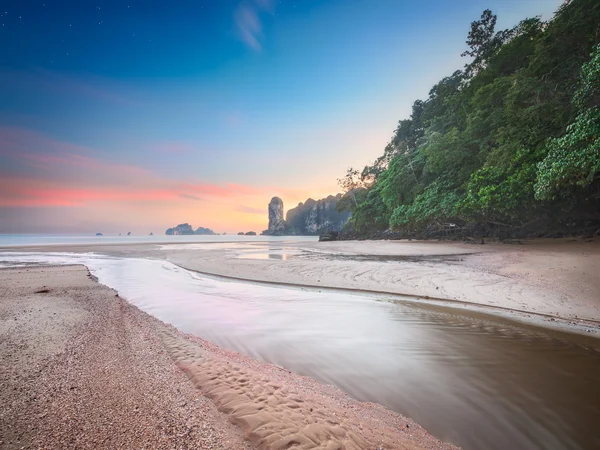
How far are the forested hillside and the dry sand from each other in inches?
450

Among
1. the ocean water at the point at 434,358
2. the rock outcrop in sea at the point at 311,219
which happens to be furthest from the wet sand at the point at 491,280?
the rock outcrop in sea at the point at 311,219

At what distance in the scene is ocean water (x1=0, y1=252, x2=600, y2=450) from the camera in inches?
98.5

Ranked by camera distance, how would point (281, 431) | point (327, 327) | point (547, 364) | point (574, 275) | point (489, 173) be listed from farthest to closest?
point (489, 173) → point (574, 275) → point (327, 327) → point (547, 364) → point (281, 431)

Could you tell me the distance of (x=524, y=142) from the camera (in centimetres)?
1349

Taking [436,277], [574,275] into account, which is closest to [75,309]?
[436,277]

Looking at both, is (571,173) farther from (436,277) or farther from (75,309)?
(75,309)

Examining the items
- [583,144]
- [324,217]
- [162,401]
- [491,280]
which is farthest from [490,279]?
[324,217]

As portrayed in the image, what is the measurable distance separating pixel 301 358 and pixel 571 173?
11803 mm

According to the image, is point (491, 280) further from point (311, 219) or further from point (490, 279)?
A: point (311, 219)

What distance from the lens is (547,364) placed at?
3584 millimetres

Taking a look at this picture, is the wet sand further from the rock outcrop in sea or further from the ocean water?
the rock outcrop in sea

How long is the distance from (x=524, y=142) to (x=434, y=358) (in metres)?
15.3

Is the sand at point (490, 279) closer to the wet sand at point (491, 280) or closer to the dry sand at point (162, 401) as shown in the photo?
the wet sand at point (491, 280)

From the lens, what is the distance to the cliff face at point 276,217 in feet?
502
